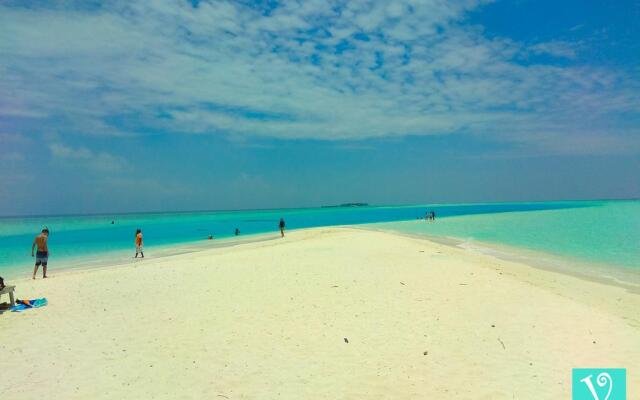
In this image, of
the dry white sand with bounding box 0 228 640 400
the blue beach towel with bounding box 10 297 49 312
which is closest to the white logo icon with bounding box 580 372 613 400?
the dry white sand with bounding box 0 228 640 400

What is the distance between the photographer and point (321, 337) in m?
9.22

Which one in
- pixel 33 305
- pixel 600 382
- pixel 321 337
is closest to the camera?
pixel 600 382

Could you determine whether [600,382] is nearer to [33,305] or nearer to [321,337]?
[321,337]

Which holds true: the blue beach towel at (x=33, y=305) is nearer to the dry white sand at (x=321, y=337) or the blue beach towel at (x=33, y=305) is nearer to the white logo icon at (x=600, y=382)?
the dry white sand at (x=321, y=337)

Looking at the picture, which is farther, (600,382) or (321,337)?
(321,337)

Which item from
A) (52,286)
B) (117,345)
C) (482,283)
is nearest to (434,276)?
(482,283)

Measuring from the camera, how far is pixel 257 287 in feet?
46.4

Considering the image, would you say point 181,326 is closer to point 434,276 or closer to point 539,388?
point 539,388

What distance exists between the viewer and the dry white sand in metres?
7.02

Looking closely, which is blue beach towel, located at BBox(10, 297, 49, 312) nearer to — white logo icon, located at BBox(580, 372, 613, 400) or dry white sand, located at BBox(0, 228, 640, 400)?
dry white sand, located at BBox(0, 228, 640, 400)

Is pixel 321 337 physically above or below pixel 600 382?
above

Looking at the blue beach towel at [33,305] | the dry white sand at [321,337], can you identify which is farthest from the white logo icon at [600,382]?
the blue beach towel at [33,305]

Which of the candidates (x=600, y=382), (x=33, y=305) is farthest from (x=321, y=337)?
(x=33, y=305)

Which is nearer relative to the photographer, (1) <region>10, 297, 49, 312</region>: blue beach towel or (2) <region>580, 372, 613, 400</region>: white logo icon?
(2) <region>580, 372, 613, 400</region>: white logo icon
